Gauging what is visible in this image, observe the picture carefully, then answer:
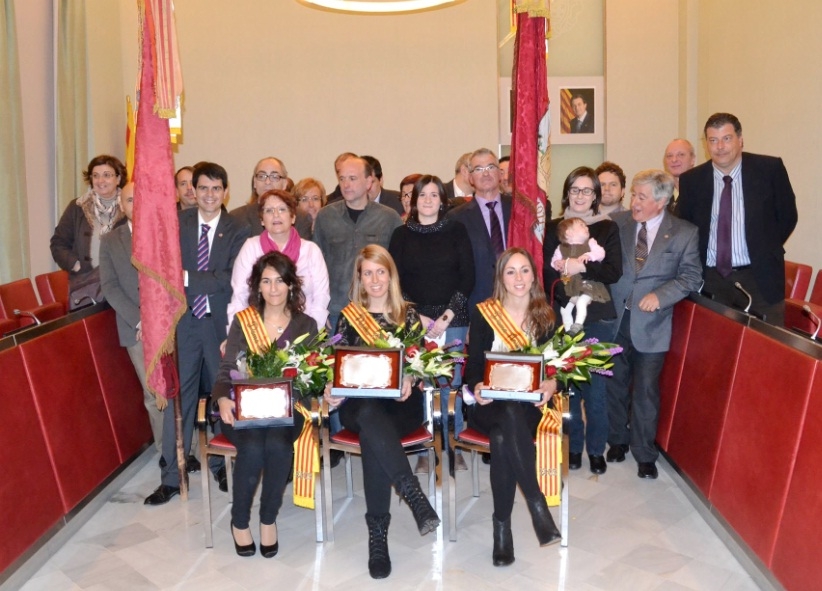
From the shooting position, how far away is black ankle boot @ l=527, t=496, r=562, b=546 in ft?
10.8

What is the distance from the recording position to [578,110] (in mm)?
8875

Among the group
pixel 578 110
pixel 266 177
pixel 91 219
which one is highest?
pixel 578 110

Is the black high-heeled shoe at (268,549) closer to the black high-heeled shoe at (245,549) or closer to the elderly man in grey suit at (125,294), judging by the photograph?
the black high-heeled shoe at (245,549)

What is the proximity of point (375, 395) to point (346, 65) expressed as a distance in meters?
5.85

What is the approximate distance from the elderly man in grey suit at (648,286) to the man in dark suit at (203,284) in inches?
82.6

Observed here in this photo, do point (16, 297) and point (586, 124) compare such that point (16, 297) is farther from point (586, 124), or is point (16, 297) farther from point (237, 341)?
point (586, 124)

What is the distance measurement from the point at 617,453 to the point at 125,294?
112 inches

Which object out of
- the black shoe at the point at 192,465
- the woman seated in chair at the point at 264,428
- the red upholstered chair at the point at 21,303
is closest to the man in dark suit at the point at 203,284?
the black shoe at the point at 192,465

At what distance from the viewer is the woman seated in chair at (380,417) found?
11.5 ft

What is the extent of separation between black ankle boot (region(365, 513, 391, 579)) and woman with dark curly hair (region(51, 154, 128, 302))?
269 cm

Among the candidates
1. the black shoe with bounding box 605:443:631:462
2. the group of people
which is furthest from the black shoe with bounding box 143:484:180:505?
the black shoe with bounding box 605:443:631:462

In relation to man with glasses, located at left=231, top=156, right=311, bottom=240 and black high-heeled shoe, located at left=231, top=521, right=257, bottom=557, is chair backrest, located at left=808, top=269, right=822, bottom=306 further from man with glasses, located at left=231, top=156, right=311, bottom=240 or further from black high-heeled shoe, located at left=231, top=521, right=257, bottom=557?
black high-heeled shoe, located at left=231, top=521, right=257, bottom=557

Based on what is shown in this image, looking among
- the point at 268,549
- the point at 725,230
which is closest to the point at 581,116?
the point at 725,230

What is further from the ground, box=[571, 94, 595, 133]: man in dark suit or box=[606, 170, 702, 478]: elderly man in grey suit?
box=[571, 94, 595, 133]: man in dark suit
